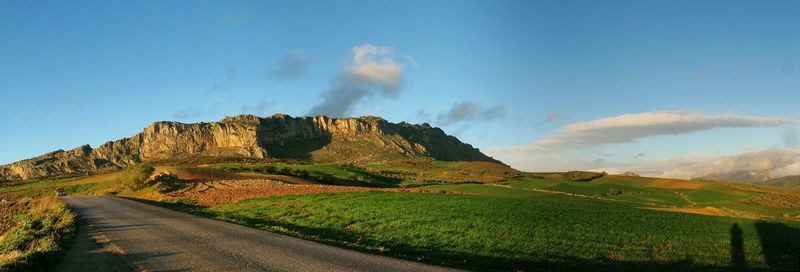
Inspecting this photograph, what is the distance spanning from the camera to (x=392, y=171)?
436ft

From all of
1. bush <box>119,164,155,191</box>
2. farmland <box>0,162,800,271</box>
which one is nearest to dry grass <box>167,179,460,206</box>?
farmland <box>0,162,800,271</box>

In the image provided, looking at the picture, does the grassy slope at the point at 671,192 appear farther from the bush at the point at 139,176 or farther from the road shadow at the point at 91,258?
the bush at the point at 139,176

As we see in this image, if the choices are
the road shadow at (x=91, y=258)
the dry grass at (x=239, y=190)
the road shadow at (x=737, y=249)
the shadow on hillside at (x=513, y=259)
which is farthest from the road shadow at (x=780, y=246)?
the dry grass at (x=239, y=190)

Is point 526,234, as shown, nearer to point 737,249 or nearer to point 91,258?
point 737,249

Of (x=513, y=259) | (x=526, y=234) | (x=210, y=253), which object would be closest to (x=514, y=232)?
(x=526, y=234)

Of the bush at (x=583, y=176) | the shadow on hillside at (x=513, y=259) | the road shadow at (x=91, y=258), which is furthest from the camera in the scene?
the bush at (x=583, y=176)

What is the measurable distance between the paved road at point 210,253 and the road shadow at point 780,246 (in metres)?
14.3

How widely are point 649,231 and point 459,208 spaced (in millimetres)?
11255

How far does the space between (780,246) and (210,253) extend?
2573 centimetres

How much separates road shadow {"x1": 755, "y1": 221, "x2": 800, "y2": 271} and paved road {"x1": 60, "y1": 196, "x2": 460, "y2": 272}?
1431 cm

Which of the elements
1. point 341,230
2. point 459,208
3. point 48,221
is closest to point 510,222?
point 459,208

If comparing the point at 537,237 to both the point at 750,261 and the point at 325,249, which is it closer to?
the point at 750,261

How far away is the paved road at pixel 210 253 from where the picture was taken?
1545cm

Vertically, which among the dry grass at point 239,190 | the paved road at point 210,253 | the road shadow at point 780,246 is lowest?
the paved road at point 210,253
